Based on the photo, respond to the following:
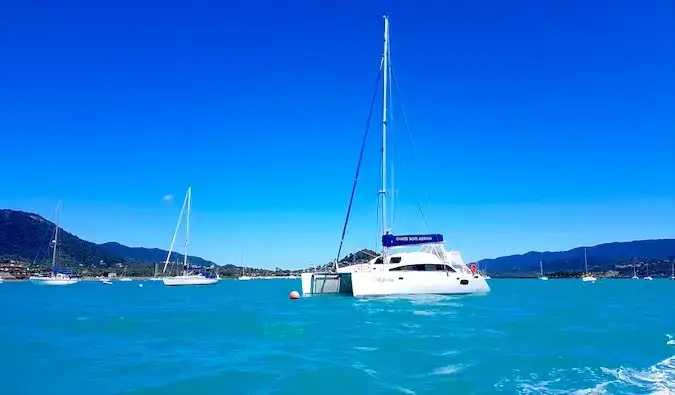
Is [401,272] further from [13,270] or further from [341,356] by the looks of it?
[13,270]

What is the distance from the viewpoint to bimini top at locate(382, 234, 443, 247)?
35.2 meters

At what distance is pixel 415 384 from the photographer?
1071 centimetres

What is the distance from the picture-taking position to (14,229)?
600ft

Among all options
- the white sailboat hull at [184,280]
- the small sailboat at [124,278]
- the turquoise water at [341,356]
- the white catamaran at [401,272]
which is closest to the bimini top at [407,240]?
the white catamaran at [401,272]

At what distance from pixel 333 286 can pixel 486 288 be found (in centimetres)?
1320

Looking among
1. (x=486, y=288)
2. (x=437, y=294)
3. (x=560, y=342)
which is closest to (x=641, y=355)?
(x=560, y=342)

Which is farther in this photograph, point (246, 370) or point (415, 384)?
point (246, 370)

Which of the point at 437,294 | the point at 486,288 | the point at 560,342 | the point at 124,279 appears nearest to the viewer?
the point at 560,342

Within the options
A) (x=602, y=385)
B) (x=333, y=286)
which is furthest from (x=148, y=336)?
(x=333, y=286)

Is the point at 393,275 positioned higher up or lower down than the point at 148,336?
higher up

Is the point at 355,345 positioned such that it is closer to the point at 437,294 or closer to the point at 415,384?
the point at 415,384

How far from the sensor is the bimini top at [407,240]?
1385 inches

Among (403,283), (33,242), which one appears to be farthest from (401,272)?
(33,242)

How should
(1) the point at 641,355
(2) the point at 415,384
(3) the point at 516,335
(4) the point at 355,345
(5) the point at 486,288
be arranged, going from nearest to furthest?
(2) the point at 415,384 < (1) the point at 641,355 < (4) the point at 355,345 < (3) the point at 516,335 < (5) the point at 486,288
